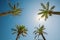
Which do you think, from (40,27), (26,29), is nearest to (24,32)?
(26,29)

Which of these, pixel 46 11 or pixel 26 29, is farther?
pixel 26 29

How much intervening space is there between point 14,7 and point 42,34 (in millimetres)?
11152

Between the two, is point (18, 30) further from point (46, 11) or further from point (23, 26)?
point (46, 11)

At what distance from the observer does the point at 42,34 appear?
98.4 ft

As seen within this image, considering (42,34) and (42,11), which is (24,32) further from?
(42,11)

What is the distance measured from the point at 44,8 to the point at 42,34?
9390 mm

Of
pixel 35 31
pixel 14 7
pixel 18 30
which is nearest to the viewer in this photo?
pixel 14 7

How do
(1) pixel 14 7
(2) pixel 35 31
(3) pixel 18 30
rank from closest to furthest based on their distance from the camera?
(1) pixel 14 7 → (3) pixel 18 30 → (2) pixel 35 31

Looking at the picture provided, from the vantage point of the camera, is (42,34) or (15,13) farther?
(42,34)

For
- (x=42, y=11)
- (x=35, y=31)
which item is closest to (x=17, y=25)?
(x=35, y=31)

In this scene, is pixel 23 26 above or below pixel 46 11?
below

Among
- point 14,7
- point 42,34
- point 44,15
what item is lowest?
point 42,34

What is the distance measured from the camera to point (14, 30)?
1244 inches

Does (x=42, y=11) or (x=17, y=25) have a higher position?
(x=42, y=11)
